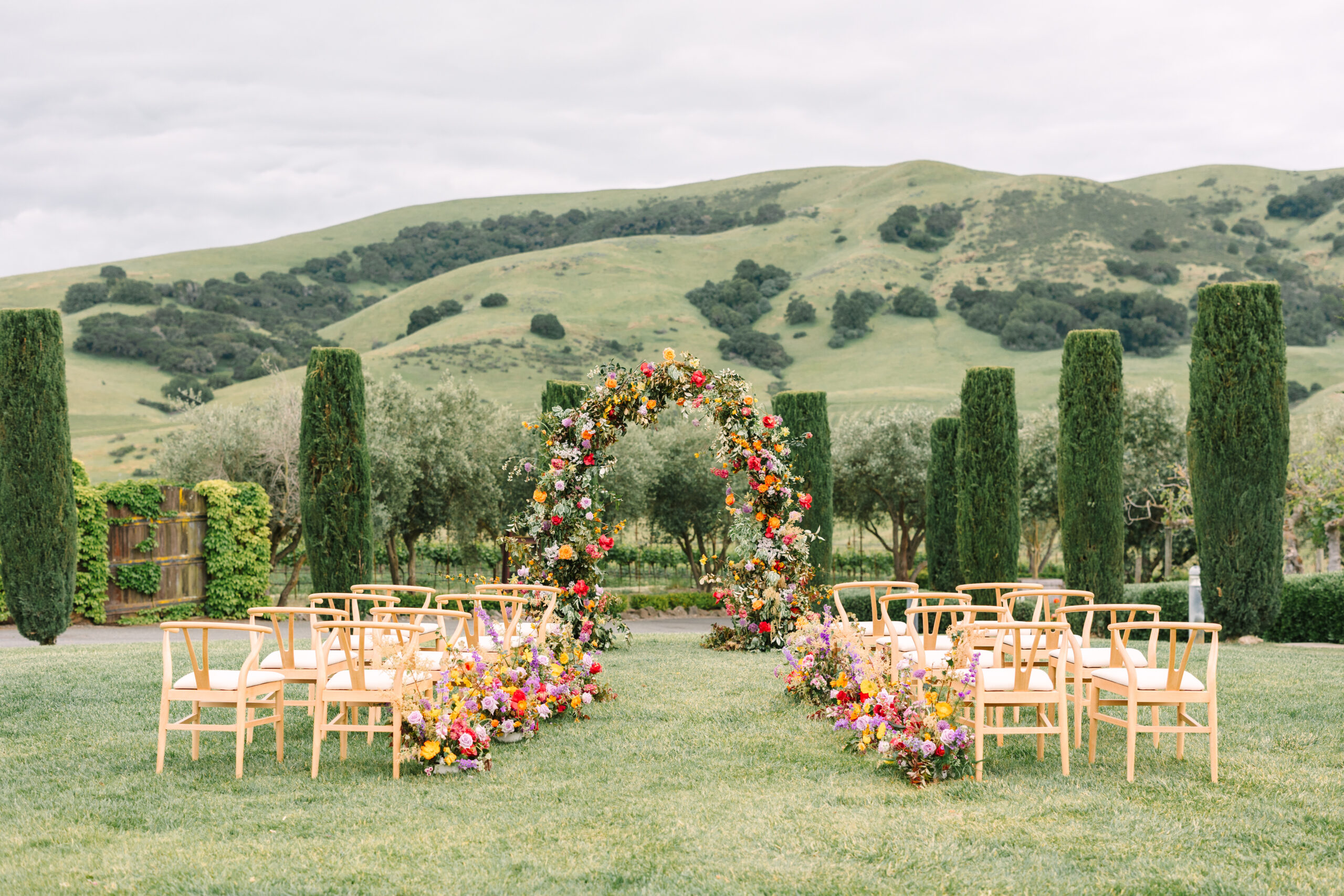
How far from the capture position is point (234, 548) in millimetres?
17672

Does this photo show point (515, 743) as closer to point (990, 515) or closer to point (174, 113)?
point (990, 515)

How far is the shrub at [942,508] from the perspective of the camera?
17.5m

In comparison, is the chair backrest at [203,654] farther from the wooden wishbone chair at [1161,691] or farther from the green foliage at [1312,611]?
the green foliage at [1312,611]

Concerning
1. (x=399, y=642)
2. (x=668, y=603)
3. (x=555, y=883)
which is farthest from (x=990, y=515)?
(x=555, y=883)

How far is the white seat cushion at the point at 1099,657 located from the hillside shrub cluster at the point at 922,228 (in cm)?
7192

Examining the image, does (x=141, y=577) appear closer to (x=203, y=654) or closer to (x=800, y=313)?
(x=203, y=654)

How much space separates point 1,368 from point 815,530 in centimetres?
1145

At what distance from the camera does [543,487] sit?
10.3m

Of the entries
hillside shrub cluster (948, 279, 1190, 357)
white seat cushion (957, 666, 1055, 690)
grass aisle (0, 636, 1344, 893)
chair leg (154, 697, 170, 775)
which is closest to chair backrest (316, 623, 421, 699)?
grass aisle (0, 636, 1344, 893)

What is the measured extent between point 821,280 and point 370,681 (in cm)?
6789

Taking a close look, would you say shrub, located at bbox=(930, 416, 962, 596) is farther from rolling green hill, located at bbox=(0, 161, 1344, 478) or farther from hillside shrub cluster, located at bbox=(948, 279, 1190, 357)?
hillside shrub cluster, located at bbox=(948, 279, 1190, 357)

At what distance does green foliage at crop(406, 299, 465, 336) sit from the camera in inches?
2582

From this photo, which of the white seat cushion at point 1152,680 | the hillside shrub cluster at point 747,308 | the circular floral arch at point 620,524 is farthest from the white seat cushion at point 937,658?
the hillside shrub cluster at point 747,308

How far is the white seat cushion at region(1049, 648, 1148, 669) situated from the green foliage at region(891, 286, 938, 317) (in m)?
59.8
